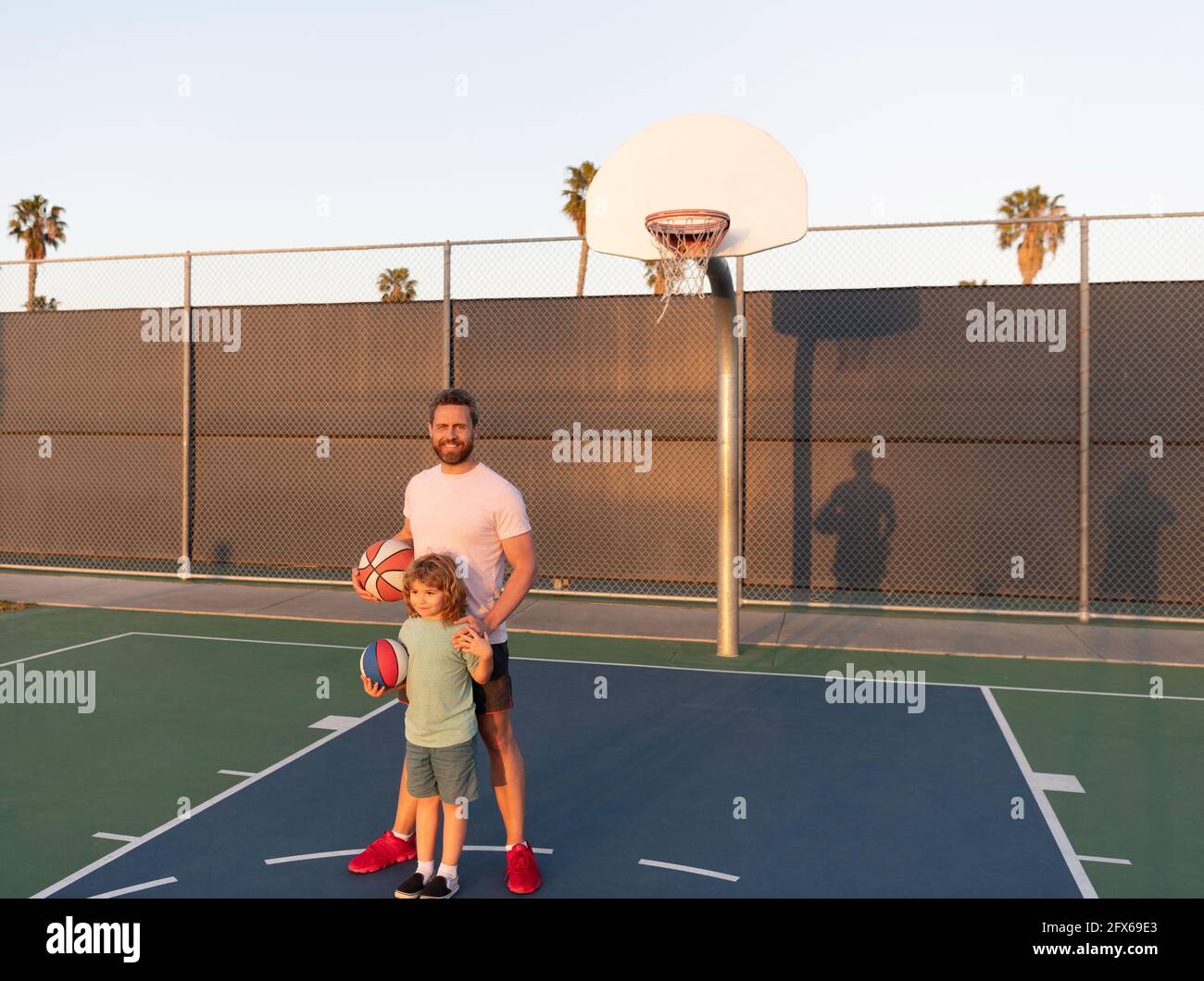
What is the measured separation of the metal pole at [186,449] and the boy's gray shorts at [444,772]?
10101 millimetres

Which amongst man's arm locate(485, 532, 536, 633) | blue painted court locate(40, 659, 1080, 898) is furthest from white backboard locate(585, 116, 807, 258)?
man's arm locate(485, 532, 536, 633)

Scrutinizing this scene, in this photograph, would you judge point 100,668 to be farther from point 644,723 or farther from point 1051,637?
point 1051,637

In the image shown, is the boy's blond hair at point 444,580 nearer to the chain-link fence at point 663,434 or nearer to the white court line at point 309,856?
the white court line at point 309,856

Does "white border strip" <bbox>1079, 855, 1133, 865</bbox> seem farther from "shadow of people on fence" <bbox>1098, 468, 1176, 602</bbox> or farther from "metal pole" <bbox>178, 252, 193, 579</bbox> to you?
"metal pole" <bbox>178, 252, 193, 579</bbox>

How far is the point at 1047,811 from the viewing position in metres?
5.50

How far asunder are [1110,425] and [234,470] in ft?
35.8

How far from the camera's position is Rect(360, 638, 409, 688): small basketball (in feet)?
14.4

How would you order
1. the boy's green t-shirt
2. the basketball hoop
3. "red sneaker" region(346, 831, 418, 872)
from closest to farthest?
1. the boy's green t-shirt
2. "red sneaker" region(346, 831, 418, 872)
3. the basketball hoop

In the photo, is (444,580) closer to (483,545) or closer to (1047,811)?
(483,545)

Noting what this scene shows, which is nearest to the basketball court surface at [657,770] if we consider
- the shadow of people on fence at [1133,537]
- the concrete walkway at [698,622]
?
the concrete walkway at [698,622]

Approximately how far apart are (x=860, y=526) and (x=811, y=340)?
7.42ft

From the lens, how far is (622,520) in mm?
12422

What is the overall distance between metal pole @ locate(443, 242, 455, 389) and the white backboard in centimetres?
382
